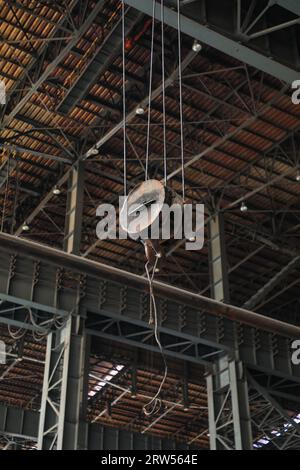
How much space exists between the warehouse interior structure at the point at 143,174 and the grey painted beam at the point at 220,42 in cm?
5

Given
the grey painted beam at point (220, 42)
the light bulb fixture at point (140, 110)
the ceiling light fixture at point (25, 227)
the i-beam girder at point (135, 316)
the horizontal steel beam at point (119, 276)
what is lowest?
the horizontal steel beam at point (119, 276)

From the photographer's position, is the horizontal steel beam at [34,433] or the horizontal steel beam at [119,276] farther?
the horizontal steel beam at [34,433]

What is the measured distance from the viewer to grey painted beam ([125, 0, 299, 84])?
15.4 m

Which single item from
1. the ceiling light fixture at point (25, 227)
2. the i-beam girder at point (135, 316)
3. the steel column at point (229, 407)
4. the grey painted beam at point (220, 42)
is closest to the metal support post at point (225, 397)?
the steel column at point (229, 407)

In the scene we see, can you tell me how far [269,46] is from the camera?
674 inches

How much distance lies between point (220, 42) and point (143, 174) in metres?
9.55

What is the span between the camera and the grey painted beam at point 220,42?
15.4m

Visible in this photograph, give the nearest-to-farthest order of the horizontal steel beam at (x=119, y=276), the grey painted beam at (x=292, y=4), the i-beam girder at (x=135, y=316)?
the horizontal steel beam at (x=119, y=276), the grey painted beam at (x=292, y=4), the i-beam girder at (x=135, y=316)

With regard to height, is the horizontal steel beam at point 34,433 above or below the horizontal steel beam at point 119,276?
above

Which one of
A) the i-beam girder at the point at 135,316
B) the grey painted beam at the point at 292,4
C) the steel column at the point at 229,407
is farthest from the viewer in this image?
the steel column at the point at 229,407

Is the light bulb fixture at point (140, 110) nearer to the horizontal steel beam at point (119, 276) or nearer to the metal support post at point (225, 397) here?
the metal support post at point (225, 397)

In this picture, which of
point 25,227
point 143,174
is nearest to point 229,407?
point 143,174

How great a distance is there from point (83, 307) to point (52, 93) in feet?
25.1
